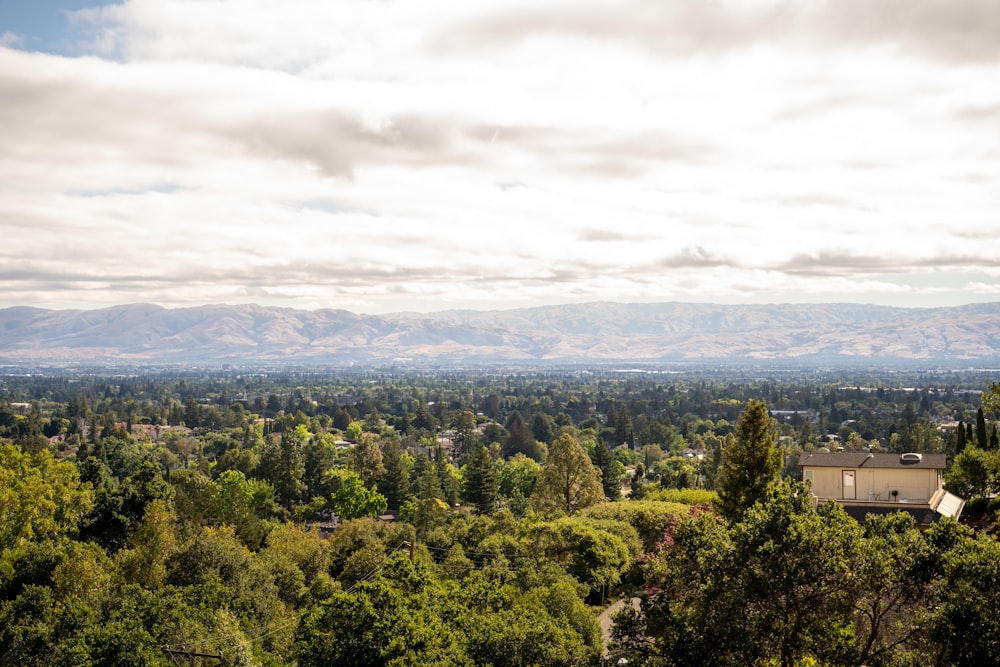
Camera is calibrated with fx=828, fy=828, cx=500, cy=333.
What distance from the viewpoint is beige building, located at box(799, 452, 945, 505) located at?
116 feet

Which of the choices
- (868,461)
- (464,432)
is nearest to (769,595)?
(868,461)

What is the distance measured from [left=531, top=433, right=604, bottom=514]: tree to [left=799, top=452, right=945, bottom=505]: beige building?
13276 mm

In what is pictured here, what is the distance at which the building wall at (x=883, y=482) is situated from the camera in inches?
1391

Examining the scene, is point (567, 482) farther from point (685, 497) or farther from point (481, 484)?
point (481, 484)

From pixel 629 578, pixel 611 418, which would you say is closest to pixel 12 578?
pixel 629 578

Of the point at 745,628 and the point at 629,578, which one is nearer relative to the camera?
the point at 745,628

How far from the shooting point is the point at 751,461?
26.6 meters

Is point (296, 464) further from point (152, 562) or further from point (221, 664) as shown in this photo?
point (221, 664)

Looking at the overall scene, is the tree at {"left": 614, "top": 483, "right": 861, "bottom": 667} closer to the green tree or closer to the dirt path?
the dirt path

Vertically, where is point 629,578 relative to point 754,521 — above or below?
below

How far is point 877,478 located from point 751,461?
12.5m

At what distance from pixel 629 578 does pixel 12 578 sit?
22668 millimetres

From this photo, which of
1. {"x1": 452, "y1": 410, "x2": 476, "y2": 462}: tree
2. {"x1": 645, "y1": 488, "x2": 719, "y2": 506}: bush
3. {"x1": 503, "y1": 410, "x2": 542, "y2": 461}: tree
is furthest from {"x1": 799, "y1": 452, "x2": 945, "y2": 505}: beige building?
{"x1": 452, "y1": 410, "x2": 476, "y2": 462}: tree

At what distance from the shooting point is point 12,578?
1107 inches
